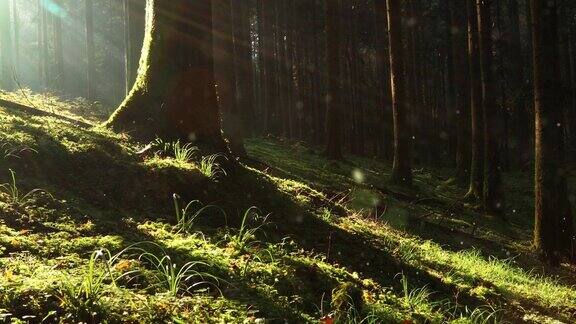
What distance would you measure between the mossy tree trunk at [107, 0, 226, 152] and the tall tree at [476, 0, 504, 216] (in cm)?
1102

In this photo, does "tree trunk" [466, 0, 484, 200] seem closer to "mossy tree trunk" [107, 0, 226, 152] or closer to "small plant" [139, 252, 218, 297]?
"mossy tree trunk" [107, 0, 226, 152]

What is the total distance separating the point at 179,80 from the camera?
6477 mm

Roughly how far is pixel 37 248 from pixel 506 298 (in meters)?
5.03

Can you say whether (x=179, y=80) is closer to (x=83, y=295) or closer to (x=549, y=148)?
(x=83, y=295)

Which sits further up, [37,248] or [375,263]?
[37,248]

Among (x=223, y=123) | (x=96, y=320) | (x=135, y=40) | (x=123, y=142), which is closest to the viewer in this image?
(x=96, y=320)

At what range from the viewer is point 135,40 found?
62.7ft

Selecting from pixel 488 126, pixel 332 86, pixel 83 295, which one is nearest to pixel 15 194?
pixel 83 295

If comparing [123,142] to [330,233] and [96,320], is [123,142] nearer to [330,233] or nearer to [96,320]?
[330,233]

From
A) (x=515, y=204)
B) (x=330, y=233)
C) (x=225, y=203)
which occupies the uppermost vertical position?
(x=225, y=203)

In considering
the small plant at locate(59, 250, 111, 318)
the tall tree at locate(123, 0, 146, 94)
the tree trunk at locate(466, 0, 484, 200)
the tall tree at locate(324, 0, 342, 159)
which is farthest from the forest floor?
the tall tree at locate(123, 0, 146, 94)

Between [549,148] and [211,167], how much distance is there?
6.70 m

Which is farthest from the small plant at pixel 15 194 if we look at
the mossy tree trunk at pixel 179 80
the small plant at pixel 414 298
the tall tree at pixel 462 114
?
the tall tree at pixel 462 114

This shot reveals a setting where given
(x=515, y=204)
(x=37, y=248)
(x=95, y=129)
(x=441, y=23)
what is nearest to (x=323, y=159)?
(x=515, y=204)
